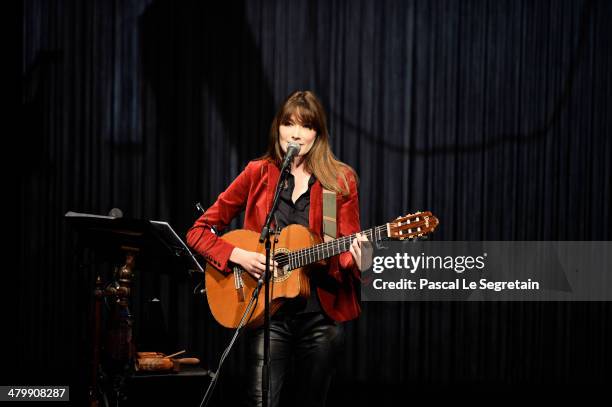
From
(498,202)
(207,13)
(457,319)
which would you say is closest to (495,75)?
(498,202)

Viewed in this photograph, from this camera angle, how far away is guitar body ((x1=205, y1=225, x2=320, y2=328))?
3145 millimetres

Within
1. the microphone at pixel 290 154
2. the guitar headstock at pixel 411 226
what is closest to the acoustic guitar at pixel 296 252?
the guitar headstock at pixel 411 226

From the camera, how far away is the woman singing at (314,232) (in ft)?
10.2

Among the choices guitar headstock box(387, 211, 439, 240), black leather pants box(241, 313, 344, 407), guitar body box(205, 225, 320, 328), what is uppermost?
guitar headstock box(387, 211, 439, 240)

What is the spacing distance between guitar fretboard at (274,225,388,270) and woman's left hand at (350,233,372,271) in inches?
1.2

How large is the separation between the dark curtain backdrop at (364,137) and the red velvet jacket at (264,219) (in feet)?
7.95

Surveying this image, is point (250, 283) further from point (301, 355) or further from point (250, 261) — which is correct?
point (301, 355)

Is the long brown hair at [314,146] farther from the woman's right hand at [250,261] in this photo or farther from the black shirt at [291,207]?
the woman's right hand at [250,261]

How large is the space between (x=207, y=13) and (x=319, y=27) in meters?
0.89

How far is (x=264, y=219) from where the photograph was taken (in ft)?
11.0

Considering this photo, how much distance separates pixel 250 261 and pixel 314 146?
578mm

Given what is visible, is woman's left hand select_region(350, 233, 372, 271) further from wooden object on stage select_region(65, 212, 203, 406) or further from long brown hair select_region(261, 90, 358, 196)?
wooden object on stage select_region(65, 212, 203, 406)

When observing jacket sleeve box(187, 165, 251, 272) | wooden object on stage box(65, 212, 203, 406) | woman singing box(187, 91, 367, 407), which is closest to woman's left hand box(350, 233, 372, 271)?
woman singing box(187, 91, 367, 407)

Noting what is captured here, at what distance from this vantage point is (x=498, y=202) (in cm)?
609
